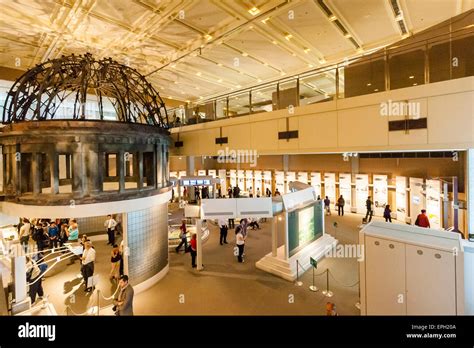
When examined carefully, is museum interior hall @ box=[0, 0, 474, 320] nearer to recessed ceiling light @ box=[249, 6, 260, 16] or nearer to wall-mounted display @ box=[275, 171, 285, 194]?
recessed ceiling light @ box=[249, 6, 260, 16]

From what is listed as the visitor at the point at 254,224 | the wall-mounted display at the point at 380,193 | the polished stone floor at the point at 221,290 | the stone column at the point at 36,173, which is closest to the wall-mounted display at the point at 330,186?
the wall-mounted display at the point at 380,193

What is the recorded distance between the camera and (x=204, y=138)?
14398mm

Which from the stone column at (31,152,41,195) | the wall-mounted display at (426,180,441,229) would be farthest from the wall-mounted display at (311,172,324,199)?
the stone column at (31,152,41,195)

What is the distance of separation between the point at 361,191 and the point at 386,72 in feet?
38.5

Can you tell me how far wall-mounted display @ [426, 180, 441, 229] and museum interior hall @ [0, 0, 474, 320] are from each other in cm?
8

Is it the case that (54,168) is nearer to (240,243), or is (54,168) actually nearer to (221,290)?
(221,290)

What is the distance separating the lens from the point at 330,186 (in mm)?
19078

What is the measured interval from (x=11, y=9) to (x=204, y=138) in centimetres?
948

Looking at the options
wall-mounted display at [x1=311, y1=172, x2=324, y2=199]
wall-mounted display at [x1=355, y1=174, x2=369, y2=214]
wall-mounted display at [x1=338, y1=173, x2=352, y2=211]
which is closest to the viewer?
wall-mounted display at [x1=355, y1=174, x2=369, y2=214]

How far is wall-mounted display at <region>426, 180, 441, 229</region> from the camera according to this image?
12.0m

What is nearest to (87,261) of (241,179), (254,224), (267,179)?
(254,224)

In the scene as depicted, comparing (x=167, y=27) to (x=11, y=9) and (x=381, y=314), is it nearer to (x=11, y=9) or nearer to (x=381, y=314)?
(x=11, y=9)

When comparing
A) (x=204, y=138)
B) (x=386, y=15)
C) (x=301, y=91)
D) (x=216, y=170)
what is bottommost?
(x=216, y=170)

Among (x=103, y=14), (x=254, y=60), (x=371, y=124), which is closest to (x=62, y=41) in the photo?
(x=103, y=14)
